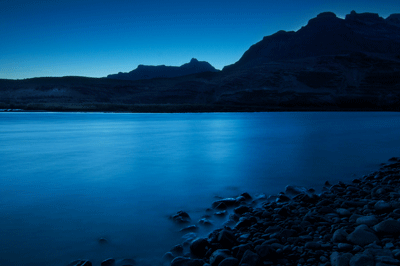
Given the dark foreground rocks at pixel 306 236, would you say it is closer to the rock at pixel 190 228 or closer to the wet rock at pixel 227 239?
the wet rock at pixel 227 239

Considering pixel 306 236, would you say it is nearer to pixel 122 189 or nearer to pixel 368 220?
pixel 368 220

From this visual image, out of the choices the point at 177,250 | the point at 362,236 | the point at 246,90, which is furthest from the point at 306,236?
the point at 246,90

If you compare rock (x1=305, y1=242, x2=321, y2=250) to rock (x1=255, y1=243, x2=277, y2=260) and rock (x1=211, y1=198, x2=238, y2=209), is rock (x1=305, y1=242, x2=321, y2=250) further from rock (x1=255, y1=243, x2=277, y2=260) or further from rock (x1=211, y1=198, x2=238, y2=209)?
rock (x1=211, y1=198, x2=238, y2=209)

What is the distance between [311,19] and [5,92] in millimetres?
161913

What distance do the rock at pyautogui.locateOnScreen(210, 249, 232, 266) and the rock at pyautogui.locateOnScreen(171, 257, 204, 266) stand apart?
0.46ft

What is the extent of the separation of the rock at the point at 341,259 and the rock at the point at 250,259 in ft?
2.72

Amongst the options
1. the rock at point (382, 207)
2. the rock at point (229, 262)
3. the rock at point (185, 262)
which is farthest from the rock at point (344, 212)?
the rock at point (185, 262)

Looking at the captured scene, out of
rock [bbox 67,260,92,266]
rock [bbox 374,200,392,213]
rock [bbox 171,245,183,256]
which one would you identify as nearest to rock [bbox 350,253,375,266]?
rock [bbox 374,200,392,213]

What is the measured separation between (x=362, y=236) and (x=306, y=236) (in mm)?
690

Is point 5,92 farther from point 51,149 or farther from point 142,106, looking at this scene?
point 51,149

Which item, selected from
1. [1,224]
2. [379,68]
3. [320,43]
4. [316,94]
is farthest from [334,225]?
[320,43]

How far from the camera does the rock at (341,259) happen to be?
2891mm

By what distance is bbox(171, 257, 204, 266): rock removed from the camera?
3299mm

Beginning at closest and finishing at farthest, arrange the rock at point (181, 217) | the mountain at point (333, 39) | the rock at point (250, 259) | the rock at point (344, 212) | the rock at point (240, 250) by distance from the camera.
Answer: the rock at point (250, 259)
the rock at point (240, 250)
the rock at point (344, 212)
the rock at point (181, 217)
the mountain at point (333, 39)
